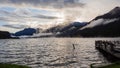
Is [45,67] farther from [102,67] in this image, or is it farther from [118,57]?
[102,67]

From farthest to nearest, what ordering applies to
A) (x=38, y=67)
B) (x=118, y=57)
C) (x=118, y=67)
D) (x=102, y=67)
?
(x=38, y=67) → (x=118, y=57) → (x=102, y=67) → (x=118, y=67)

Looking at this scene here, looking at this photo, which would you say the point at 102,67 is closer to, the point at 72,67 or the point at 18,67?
the point at 18,67

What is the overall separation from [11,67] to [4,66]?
2.89ft

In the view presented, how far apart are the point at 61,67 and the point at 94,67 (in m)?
21.0

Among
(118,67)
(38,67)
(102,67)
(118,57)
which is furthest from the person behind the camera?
(38,67)

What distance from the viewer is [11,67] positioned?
26.9 metres

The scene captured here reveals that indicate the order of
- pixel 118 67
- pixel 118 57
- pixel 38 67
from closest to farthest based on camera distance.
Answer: pixel 118 67
pixel 118 57
pixel 38 67

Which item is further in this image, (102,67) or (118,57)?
(118,57)

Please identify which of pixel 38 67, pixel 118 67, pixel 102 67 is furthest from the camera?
pixel 38 67

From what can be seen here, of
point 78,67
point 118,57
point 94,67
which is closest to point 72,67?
point 78,67

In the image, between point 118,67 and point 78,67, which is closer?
A: point 118,67

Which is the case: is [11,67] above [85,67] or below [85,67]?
above

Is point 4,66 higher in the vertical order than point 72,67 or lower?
higher

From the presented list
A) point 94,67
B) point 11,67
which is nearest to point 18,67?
point 11,67
